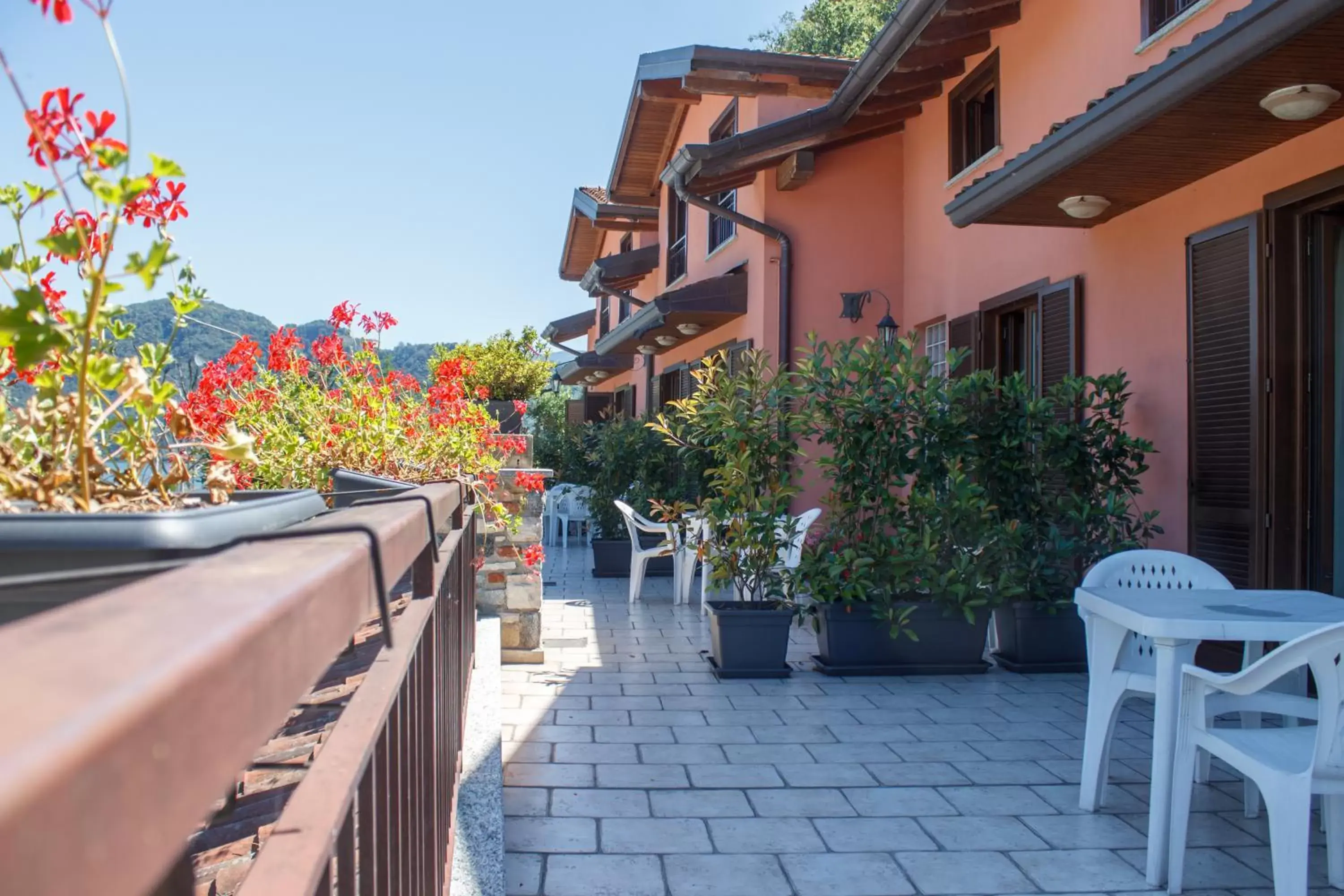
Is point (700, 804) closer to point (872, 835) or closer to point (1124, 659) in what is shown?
point (872, 835)

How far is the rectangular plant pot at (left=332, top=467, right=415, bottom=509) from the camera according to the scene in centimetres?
256

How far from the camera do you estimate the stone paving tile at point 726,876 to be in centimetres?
304

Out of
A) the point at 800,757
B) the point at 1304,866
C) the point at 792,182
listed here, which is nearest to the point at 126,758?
the point at 1304,866

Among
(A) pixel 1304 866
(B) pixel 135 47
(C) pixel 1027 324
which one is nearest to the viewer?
(B) pixel 135 47

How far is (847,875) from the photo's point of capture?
3.17 m

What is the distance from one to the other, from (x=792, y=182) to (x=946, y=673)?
18.0 feet

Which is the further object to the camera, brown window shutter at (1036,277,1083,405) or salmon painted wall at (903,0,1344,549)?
brown window shutter at (1036,277,1083,405)

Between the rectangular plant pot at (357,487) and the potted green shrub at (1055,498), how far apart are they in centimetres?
406

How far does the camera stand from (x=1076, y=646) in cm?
600

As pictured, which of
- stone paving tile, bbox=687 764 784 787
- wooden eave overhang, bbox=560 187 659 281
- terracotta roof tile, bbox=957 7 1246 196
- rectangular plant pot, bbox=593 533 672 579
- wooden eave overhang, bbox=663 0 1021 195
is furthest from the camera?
wooden eave overhang, bbox=560 187 659 281

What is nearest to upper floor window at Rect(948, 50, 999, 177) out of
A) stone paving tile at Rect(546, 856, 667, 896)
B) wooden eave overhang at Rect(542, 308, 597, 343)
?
stone paving tile at Rect(546, 856, 667, 896)

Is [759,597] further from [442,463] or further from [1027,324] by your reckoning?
[1027,324]

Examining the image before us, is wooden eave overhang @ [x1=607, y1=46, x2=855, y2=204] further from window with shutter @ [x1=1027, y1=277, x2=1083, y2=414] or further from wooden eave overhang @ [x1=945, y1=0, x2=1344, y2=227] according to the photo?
wooden eave overhang @ [x1=945, y1=0, x2=1344, y2=227]

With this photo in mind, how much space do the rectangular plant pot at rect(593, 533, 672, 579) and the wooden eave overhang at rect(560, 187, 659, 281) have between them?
23.4ft
